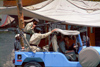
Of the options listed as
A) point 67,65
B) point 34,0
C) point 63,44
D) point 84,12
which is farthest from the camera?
point 34,0

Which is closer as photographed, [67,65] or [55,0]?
[67,65]

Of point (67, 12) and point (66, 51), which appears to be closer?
point (66, 51)

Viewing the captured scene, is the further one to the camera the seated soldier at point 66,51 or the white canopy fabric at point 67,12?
the white canopy fabric at point 67,12

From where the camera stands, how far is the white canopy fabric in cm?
673

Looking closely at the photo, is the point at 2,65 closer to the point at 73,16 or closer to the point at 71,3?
the point at 73,16

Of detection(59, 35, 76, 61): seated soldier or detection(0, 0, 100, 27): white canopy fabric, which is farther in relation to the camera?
detection(0, 0, 100, 27): white canopy fabric

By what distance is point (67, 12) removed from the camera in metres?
7.84

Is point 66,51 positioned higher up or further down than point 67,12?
further down

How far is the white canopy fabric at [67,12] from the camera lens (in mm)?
6734

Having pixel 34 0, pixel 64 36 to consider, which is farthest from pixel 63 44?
pixel 34 0

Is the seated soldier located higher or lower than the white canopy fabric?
lower

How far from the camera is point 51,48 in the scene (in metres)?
5.20

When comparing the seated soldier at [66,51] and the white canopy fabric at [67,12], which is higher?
the white canopy fabric at [67,12]

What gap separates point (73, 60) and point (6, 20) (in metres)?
5.25
